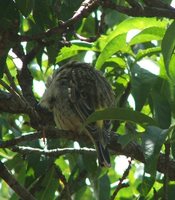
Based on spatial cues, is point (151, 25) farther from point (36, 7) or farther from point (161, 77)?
point (36, 7)

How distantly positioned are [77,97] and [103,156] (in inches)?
54.8

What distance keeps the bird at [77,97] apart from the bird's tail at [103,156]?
30 cm

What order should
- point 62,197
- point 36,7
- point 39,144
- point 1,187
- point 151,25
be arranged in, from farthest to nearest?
point 1,187
point 39,144
point 62,197
point 151,25
point 36,7

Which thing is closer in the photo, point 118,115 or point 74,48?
point 118,115

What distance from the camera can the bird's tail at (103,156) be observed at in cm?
470

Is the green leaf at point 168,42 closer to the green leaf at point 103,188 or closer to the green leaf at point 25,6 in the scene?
the green leaf at point 25,6

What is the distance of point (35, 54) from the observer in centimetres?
488

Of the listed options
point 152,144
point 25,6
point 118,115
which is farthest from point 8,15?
point 152,144

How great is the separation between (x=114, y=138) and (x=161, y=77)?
783 millimetres

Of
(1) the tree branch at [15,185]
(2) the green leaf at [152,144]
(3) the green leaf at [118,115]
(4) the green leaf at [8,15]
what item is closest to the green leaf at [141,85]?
(3) the green leaf at [118,115]

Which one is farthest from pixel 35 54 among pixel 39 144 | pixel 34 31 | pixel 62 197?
pixel 62 197

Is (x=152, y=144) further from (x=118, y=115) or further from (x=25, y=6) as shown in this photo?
(x=25, y=6)

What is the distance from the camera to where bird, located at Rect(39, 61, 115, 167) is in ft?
18.5

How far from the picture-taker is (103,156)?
4754 mm
